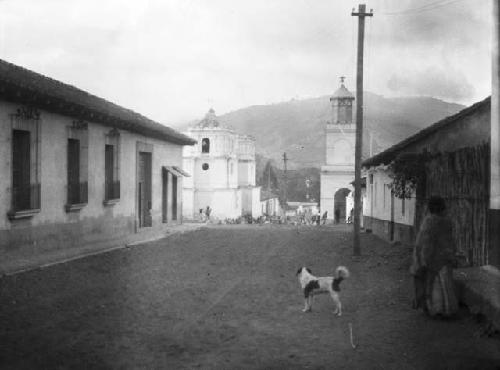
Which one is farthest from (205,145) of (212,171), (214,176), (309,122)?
(309,122)

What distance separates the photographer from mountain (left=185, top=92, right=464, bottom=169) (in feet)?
452

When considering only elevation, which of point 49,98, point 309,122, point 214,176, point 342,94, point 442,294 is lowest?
point 442,294

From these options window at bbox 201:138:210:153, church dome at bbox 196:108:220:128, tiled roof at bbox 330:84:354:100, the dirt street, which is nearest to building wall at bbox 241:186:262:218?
window at bbox 201:138:210:153

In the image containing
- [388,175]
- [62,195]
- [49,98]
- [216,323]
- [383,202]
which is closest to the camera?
[216,323]

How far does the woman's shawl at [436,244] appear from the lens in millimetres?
6852

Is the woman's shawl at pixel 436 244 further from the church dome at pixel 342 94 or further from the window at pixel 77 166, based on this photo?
the church dome at pixel 342 94

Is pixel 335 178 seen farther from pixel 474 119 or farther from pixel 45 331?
pixel 45 331

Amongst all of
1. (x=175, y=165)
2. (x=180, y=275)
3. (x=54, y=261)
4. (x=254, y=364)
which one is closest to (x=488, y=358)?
(x=254, y=364)

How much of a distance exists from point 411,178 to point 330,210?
3447 centimetres

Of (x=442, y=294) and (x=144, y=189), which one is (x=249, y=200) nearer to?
(x=144, y=189)

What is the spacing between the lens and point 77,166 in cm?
1499

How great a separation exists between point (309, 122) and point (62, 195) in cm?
15274

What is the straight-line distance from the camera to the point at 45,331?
20.2 ft

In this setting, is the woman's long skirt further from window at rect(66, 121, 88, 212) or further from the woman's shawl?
window at rect(66, 121, 88, 212)
